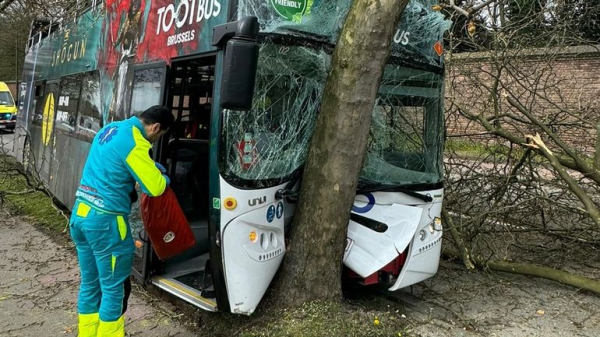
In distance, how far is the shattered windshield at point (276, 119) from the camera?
3.42 metres

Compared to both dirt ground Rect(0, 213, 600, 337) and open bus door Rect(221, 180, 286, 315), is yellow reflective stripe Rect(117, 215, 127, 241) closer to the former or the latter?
open bus door Rect(221, 180, 286, 315)

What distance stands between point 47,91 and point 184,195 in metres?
4.68

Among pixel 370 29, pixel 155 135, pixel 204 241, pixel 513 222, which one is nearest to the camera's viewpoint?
pixel 370 29

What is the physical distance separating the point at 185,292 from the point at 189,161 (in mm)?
1818

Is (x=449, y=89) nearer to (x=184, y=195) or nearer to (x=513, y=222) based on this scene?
(x=513, y=222)

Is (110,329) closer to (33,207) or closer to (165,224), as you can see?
(165,224)

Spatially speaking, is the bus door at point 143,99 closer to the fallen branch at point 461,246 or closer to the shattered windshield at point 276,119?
the shattered windshield at point 276,119

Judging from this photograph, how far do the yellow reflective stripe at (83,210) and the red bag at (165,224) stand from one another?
0.47 m

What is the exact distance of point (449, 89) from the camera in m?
7.04

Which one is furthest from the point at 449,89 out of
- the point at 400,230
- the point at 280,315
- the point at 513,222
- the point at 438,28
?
the point at 280,315

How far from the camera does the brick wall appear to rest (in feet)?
21.6

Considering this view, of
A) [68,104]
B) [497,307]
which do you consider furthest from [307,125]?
[68,104]

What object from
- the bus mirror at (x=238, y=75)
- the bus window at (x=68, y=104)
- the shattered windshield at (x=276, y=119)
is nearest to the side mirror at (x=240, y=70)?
the bus mirror at (x=238, y=75)

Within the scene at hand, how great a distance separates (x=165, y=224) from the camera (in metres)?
3.75
